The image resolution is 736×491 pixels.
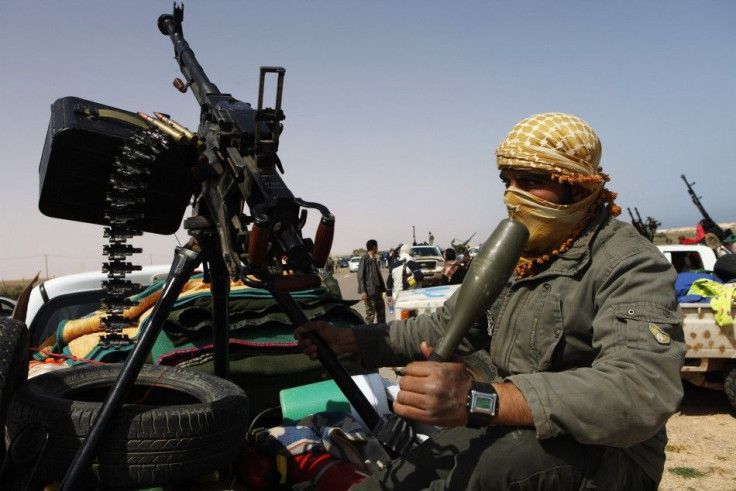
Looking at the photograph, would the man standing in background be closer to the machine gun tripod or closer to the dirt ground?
the dirt ground

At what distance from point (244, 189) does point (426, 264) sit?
72.0 feet

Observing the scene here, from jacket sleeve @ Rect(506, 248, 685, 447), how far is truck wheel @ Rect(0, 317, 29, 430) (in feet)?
6.34

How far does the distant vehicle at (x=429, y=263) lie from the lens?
20.6 metres

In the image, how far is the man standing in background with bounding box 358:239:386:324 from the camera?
483 inches

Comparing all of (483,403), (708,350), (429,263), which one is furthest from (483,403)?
(429,263)

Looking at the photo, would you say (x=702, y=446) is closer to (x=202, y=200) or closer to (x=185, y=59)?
(x=202, y=200)

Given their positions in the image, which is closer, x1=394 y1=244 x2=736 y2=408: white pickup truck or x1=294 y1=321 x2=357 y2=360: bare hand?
x1=294 y1=321 x2=357 y2=360: bare hand

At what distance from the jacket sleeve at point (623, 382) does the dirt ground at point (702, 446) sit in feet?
11.6

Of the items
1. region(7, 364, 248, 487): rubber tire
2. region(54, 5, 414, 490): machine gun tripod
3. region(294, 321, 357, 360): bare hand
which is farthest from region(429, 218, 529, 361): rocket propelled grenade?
region(7, 364, 248, 487): rubber tire

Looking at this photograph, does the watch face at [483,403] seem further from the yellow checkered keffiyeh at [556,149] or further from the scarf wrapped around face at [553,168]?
the yellow checkered keffiyeh at [556,149]

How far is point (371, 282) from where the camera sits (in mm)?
12297

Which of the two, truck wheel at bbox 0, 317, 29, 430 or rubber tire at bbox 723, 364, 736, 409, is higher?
truck wheel at bbox 0, 317, 29, 430

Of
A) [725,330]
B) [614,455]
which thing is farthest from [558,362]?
[725,330]

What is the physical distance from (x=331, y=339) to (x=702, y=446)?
478cm
